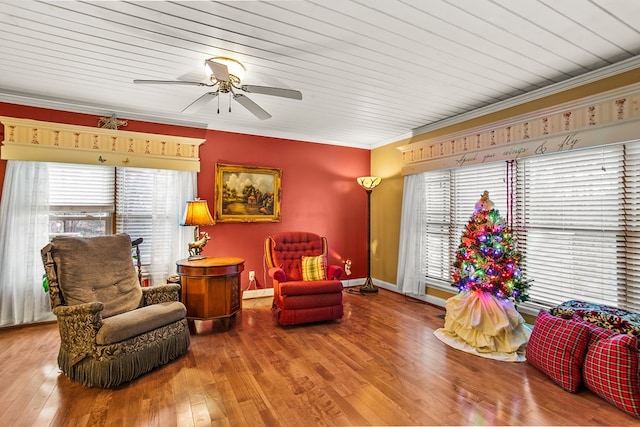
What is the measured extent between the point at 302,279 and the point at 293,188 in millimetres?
1686

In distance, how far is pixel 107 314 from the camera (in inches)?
106

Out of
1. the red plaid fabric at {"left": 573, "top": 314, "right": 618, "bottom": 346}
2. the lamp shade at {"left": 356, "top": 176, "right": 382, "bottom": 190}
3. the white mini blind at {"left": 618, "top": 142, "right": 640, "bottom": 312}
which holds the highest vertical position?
the lamp shade at {"left": 356, "top": 176, "right": 382, "bottom": 190}

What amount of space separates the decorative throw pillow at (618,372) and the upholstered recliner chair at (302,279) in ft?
7.76

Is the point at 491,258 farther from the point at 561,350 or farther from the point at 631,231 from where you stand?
the point at 631,231

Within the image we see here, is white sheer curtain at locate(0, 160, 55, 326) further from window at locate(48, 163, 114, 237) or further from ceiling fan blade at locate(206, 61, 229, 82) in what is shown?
ceiling fan blade at locate(206, 61, 229, 82)

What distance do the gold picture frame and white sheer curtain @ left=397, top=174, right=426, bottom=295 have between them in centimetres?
204

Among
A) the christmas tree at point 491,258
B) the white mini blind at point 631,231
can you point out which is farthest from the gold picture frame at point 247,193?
the white mini blind at point 631,231

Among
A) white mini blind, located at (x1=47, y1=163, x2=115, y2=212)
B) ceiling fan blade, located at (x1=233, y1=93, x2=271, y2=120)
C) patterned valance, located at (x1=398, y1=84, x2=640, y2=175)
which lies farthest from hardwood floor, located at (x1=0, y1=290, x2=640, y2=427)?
ceiling fan blade, located at (x1=233, y1=93, x2=271, y2=120)

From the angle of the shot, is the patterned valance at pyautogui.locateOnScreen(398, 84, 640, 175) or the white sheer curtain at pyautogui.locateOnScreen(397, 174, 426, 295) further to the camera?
the white sheer curtain at pyautogui.locateOnScreen(397, 174, 426, 295)

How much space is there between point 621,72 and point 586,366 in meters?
2.51

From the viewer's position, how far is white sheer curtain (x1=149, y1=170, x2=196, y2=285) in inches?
166

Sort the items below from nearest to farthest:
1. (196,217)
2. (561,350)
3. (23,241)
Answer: (561,350), (23,241), (196,217)

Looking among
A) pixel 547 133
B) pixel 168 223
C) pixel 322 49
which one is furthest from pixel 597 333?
pixel 168 223

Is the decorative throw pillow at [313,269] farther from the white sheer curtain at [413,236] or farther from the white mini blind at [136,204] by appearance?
the white mini blind at [136,204]
